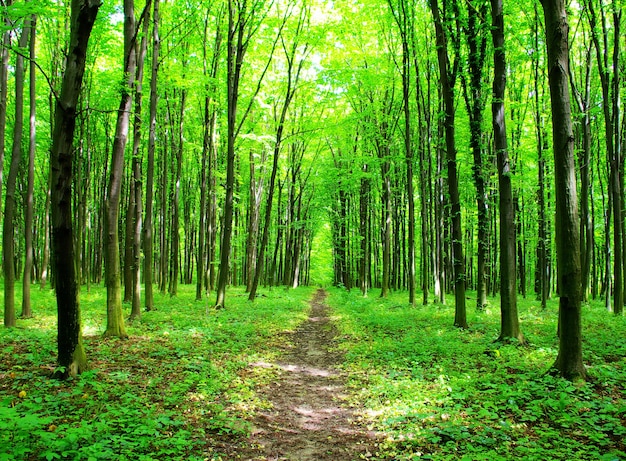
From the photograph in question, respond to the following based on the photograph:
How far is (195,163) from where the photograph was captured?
28266 millimetres

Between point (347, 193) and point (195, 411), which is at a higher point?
point (347, 193)

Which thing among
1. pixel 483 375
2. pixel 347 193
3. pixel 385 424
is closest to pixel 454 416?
pixel 385 424

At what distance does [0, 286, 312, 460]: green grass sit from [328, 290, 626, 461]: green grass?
210 cm

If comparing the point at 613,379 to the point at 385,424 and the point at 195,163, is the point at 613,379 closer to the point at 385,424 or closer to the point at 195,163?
the point at 385,424

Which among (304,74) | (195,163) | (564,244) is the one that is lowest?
(564,244)

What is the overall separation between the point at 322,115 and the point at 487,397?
980 inches

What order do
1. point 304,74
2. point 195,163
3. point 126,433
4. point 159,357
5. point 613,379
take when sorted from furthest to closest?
1. point 195,163
2. point 304,74
3. point 159,357
4. point 613,379
5. point 126,433

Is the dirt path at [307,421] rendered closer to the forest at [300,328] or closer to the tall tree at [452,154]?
the forest at [300,328]

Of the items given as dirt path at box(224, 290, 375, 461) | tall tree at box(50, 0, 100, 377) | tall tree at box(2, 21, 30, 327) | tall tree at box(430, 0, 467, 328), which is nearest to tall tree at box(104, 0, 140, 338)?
tall tree at box(50, 0, 100, 377)

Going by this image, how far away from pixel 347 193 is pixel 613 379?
81.8 feet

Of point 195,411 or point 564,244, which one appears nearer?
point 195,411

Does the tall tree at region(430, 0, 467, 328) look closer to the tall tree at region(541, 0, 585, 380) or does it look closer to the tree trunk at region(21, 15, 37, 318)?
the tall tree at region(541, 0, 585, 380)

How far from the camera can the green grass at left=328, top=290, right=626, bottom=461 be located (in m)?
4.00

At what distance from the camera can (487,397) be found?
5.37m
